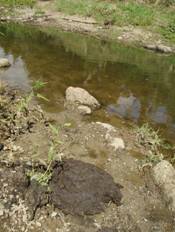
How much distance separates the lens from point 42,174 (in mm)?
6535

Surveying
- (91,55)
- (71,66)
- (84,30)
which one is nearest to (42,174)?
(71,66)

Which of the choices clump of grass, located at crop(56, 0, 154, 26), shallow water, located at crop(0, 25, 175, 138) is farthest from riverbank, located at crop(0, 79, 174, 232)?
clump of grass, located at crop(56, 0, 154, 26)

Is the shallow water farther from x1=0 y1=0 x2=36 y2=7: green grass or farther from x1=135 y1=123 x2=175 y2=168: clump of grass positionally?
x1=0 y1=0 x2=36 y2=7: green grass

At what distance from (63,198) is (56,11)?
2034 centimetres

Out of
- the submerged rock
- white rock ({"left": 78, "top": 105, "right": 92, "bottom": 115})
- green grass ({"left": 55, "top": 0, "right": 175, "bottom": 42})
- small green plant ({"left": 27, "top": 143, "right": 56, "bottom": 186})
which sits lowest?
the submerged rock

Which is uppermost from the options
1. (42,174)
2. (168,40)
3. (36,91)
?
(42,174)

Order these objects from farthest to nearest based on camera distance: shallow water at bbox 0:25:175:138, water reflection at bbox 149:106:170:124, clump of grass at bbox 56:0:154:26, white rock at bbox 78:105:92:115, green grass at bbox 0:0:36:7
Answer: green grass at bbox 0:0:36:7, clump of grass at bbox 56:0:154:26, shallow water at bbox 0:25:175:138, water reflection at bbox 149:106:170:124, white rock at bbox 78:105:92:115

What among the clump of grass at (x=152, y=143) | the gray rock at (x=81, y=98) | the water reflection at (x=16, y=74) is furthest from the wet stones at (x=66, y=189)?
the water reflection at (x=16, y=74)

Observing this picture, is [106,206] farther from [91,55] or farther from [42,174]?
[91,55]

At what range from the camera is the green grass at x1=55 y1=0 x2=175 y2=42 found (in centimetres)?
2378

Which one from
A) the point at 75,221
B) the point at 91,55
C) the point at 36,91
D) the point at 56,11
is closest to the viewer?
the point at 75,221

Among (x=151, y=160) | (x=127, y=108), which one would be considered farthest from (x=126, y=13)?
(x=151, y=160)

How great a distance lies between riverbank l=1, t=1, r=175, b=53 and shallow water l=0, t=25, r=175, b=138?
5.27ft

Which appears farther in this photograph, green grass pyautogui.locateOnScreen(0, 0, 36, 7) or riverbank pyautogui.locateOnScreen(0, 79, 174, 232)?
green grass pyautogui.locateOnScreen(0, 0, 36, 7)
